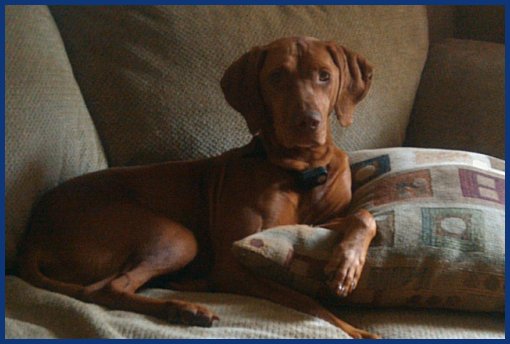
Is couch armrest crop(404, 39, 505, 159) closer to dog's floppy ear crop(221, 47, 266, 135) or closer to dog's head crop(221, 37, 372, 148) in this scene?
dog's head crop(221, 37, 372, 148)

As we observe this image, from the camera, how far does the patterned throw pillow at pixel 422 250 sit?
1.44 metres

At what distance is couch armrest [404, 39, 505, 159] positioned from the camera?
7.02ft

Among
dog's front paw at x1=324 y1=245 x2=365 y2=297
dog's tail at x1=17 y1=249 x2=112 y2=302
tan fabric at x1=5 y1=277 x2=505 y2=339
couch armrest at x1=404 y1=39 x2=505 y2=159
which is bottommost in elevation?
dog's tail at x1=17 y1=249 x2=112 y2=302

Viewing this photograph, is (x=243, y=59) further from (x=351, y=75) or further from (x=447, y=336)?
(x=447, y=336)

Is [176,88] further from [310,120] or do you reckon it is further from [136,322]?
[136,322]

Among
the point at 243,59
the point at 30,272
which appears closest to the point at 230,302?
the point at 30,272

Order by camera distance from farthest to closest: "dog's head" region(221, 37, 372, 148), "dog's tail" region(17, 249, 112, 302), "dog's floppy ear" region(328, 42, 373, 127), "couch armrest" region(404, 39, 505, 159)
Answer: "couch armrest" region(404, 39, 505, 159) < "dog's floppy ear" region(328, 42, 373, 127) < "dog's head" region(221, 37, 372, 148) < "dog's tail" region(17, 249, 112, 302)

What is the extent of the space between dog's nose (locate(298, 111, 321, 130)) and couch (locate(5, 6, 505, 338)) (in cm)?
40

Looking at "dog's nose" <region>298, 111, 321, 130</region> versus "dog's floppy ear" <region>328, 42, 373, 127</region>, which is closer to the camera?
"dog's nose" <region>298, 111, 321, 130</region>

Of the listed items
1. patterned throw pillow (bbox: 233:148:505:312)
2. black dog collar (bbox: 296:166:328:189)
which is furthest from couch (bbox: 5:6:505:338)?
black dog collar (bbox: 296:166:328:189)

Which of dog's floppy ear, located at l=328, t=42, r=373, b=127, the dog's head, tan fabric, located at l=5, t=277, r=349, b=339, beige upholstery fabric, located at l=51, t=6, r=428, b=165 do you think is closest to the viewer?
tan fabric, located at l=5, t=277, r=349, b=339

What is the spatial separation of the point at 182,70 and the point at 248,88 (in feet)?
1.08

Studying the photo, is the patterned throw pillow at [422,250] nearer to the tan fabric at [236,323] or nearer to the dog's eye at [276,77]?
the tan fabric at [236,323]

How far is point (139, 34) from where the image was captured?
6.86 feet
